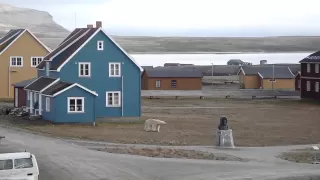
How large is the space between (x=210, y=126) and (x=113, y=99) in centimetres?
831

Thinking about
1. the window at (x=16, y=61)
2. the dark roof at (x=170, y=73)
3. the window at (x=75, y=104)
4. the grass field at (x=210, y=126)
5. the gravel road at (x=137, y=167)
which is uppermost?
the window at (x=16, y=61)

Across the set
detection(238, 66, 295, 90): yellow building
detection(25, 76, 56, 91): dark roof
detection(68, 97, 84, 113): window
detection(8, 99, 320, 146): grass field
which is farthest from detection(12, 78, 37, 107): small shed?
detection(238, 66, 295, 90): yellow building

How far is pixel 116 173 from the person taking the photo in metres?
29.1

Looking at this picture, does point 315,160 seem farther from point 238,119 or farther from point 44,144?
point 238,119

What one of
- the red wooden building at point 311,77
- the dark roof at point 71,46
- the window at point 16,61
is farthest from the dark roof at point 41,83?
the red wooden building at point 311,77

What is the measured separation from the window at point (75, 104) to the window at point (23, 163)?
25053mm

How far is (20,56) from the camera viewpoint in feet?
226

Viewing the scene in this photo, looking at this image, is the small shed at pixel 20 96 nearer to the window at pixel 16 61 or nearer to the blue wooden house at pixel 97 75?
the blue wooden house at pixel 97 75

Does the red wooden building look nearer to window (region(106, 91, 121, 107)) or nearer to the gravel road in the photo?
window (region(106, 91, 121, 107))

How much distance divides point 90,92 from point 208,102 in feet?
98.9

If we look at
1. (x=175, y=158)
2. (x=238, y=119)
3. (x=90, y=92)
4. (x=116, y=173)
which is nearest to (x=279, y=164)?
(x=175, y=158)

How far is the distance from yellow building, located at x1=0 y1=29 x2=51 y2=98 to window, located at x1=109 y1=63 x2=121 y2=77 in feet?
55.0

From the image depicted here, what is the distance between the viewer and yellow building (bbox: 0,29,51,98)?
225 feet

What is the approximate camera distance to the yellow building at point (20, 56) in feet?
225
